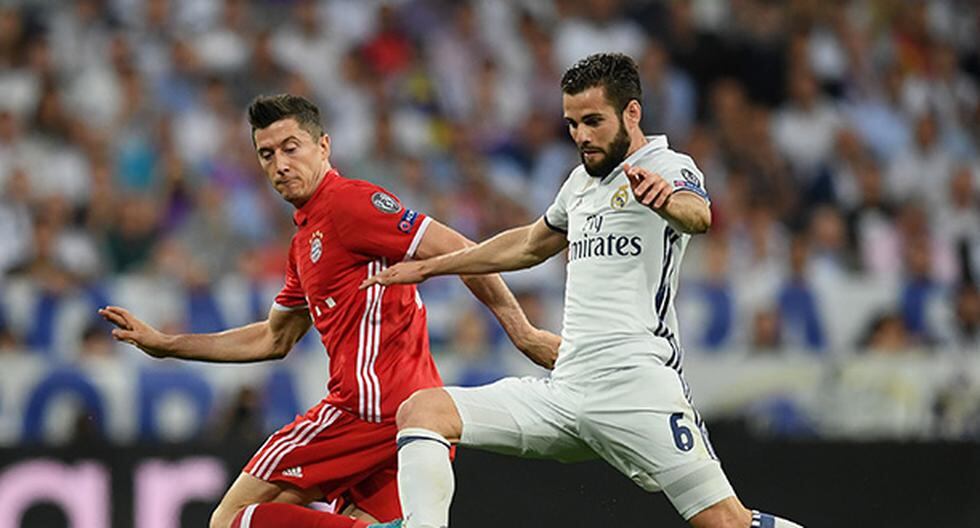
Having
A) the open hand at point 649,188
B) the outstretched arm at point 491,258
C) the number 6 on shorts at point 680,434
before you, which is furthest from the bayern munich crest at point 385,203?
the number 6 on shorts at point 680,434

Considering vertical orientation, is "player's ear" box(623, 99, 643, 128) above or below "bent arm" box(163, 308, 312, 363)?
above

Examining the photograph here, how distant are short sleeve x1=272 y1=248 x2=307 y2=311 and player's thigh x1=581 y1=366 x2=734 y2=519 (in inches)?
51.9

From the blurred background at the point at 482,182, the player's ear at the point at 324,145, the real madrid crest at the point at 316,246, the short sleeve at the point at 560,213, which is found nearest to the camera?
the short sleeve at the point at 560,213

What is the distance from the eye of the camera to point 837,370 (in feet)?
31.8

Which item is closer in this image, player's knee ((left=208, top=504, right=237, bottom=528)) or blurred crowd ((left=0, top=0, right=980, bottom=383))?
player's knee ((left=208, top=504, right=237, bottom=528))

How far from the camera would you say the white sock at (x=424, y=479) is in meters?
4.99

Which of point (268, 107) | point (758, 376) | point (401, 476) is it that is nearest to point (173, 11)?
point (758, 376)

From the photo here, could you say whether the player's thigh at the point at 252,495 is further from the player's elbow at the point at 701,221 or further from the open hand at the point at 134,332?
the player's elbow at the point at 701,221

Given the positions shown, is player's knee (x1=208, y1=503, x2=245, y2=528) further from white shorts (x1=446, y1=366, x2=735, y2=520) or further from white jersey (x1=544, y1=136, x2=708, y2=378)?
white jersey (x1=544, y1=136, x2=708, y2=378)

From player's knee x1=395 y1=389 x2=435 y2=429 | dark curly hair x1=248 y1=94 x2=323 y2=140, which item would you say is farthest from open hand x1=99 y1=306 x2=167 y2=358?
player's knee x1=395 y1=389 x2=435 y2=429

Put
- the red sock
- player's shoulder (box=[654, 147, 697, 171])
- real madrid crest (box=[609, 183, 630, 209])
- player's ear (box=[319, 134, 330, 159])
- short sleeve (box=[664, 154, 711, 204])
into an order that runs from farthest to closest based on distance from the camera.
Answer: player's ear (box=[319, 134, 330, 159]), the red sock, real madrid crest (box=[609, 183, 630, 209]), player's shoulder (box=[654, 147, 697, 171]), short sleeve (box=[664, 154, 711, 204])

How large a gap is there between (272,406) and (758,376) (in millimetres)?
2823

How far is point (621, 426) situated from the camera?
512 centimetres

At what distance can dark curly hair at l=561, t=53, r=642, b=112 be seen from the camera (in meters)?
5.11
